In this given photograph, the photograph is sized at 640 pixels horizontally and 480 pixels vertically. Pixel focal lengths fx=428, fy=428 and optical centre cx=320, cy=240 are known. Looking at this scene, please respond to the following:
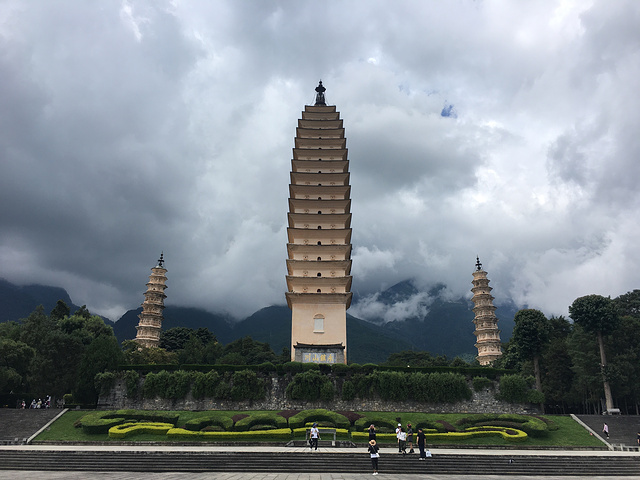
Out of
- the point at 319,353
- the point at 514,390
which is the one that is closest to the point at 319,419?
the point at 319,353

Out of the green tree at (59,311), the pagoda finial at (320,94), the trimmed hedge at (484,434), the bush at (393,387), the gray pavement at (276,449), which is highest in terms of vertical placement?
the pagoda finial at (320,94)

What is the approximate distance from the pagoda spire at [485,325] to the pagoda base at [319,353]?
26342 millimetres

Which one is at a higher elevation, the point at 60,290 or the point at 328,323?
the point at 60,290

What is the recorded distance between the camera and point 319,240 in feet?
124

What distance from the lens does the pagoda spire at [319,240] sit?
111 feet

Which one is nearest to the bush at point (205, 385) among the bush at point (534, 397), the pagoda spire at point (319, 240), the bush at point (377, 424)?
the pagoda spire at point (319, 240)

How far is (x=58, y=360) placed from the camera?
1185 inches

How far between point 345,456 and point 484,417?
11.2 meters

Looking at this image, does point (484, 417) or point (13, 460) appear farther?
point (484, 417)

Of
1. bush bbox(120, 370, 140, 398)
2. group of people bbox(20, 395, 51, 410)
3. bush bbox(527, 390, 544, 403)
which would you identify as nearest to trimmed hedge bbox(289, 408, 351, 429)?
bush bbox(120, 370, 140, 398)

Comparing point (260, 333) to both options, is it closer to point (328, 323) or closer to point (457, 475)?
point (328, 323)

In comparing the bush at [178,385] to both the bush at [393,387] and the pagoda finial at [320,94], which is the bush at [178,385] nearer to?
the bush at [393,387]

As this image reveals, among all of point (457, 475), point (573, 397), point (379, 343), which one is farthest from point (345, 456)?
A: point (379, 343)

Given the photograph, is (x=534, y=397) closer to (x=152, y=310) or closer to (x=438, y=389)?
(x=438, y=389)
